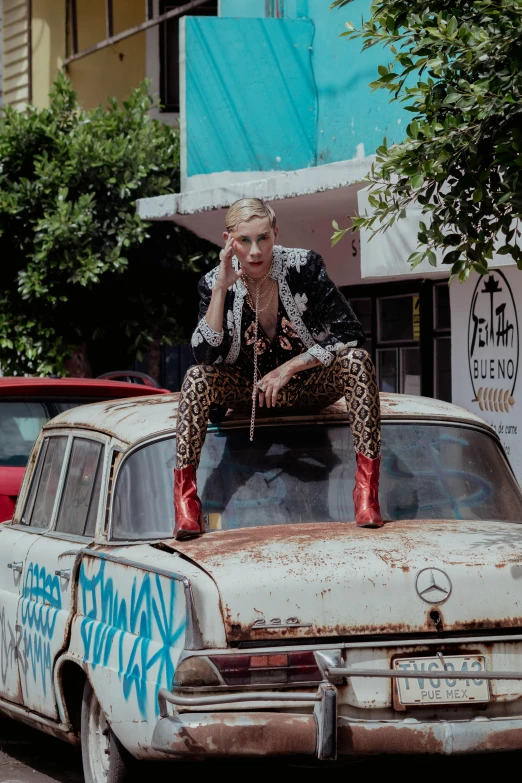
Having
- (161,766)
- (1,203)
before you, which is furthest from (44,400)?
(1,203)

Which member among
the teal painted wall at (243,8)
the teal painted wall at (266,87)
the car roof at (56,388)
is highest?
the teal painted wall at (243,8)

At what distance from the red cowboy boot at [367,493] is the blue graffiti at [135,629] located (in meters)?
0.90

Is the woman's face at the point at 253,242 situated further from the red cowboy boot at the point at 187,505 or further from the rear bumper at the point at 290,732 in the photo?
the rear bumper at the point at 290,732

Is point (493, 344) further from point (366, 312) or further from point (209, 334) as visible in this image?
point (209, 334)

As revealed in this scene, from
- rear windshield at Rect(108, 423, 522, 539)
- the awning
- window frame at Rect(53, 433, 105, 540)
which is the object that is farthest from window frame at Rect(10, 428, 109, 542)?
the awning

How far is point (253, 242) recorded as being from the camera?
5.78 meters

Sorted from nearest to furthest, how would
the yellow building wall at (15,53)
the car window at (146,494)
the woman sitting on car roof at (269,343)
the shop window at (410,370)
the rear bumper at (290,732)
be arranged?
the rear bumper at (290,732)
the car window at (146,494)
the woman sitting on car roof at (269,343)
the shop window at (410,370)
the yellow building wall at (15,53)

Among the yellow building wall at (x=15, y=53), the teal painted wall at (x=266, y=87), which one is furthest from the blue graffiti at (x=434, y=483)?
the yellow building wall at (x=15, y=53)

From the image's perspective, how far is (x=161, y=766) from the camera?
17.4 ft

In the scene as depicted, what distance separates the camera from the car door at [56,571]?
573cm

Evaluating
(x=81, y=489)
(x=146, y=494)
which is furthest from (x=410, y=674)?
(x=81, y=489)

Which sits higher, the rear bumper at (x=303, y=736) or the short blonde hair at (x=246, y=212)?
the short blonde hair at (x=246, y=212)

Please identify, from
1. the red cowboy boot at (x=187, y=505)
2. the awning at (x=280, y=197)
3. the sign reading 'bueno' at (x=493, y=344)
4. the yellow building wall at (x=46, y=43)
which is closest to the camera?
the red cowboy boot at (x=187, y=505)

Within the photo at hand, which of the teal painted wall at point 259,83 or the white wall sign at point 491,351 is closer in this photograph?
the white wall sign at point 491,351
